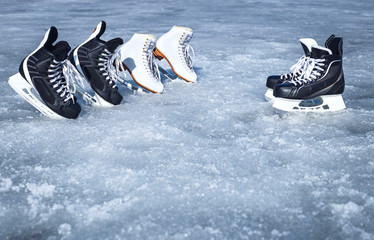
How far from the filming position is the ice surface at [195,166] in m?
1.35

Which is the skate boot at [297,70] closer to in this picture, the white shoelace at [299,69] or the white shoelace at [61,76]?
the white shoelace at [299,69]

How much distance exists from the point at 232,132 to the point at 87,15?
514 cm

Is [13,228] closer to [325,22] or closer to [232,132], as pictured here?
[232,132]

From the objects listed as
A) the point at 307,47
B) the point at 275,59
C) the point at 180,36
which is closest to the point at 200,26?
the point at 275,59

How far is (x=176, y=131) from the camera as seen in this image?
2113 millimetres

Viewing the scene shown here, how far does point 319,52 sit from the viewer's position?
2.36 m

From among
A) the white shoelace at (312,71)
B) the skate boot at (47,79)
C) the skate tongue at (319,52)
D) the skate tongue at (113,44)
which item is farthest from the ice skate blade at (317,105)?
the skate boot at (47,79)

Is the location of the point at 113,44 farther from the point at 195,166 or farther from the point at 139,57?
the point at 195,166

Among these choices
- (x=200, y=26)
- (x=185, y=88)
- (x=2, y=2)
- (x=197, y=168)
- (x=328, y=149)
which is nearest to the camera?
(x=197, y=168)

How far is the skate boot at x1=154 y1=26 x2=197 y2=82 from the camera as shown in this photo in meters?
2.89

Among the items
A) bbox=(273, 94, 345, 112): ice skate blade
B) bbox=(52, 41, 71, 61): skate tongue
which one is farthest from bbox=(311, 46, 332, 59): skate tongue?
bbox=(52, 41, 71, 61): skate tongue

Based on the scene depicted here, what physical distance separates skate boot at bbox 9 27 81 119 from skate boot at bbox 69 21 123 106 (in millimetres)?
152

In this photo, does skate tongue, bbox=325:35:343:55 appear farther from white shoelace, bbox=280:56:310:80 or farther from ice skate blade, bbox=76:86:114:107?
ice skate blade, bbox=76:86:114:107

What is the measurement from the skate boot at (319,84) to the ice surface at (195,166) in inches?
3.3
